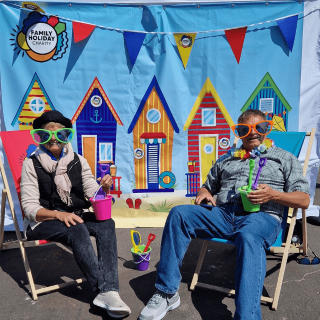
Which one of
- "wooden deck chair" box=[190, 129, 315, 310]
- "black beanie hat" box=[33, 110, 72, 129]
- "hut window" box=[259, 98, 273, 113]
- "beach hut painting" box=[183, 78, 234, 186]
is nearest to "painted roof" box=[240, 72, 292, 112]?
"hut window" box=[259, 98, 273, 113]

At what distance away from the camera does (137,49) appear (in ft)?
12.6

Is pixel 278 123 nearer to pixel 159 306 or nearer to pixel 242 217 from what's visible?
pixel 242 217

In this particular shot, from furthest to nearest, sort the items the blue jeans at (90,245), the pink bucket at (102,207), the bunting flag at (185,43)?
the bunting flag at (185,43), the pink bucket at (102,207), the blue jeans at (90,245)

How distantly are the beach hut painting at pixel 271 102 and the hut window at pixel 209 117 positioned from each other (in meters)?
0.34

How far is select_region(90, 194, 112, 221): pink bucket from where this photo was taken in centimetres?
262

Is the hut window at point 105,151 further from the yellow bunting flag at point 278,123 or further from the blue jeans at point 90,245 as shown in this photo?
the yellow bunting flag at point 278,123

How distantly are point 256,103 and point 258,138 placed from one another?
1.31m

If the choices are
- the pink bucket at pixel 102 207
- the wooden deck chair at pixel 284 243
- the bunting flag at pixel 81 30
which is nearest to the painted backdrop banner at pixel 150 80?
the bunting flag at pixel 81 30

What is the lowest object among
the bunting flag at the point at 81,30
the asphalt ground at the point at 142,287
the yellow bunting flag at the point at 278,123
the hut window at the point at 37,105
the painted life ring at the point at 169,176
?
the asphalt ground at the point at 142,287

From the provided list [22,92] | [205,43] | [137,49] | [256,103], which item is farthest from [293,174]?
[22,92]

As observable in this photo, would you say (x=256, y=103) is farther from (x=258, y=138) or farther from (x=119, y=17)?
(x=119, y=17)

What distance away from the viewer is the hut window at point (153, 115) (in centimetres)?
401

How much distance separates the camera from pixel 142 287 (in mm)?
2852

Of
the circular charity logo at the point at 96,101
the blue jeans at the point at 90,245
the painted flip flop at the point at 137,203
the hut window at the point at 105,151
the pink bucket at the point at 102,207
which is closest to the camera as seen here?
the blue jeans at the point at 90,245
